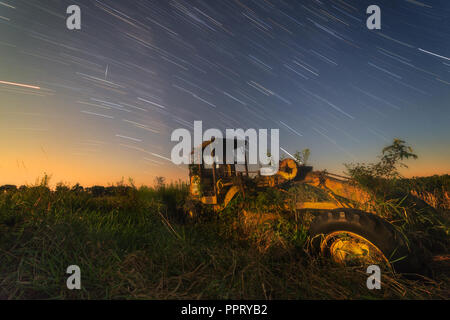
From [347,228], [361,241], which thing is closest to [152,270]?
[347,228]

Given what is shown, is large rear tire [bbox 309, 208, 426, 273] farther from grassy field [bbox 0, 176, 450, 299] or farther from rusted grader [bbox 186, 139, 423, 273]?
grassy field [bbox 0, 176, 450, 299]

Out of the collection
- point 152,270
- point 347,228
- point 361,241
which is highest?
point 347,228

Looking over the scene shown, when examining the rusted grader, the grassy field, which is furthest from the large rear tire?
the grassy field

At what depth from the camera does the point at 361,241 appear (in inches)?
118

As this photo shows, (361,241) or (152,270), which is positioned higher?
(361,241)

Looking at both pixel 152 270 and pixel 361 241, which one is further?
pixel 361 241

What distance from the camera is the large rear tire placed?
2648 mm

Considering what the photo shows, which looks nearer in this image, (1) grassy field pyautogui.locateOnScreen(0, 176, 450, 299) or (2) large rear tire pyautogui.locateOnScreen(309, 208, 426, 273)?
(1) grassy field pyautogui.locateOnScreen(0, 176, 450, 299)

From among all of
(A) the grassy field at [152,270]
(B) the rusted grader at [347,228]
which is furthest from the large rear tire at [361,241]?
(A) the grassy field at [152,270]

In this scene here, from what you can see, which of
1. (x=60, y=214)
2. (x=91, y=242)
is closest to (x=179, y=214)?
(x=60, y=214)

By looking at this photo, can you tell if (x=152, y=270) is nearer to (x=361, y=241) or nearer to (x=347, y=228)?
(x=347, y=228)

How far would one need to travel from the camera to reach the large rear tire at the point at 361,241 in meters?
2.65

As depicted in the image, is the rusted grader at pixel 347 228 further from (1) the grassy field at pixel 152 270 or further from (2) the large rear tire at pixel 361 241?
(1) the grassy field at pixel 152 270

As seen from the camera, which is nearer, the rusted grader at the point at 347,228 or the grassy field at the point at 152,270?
the grassy field at the point at 152,270
